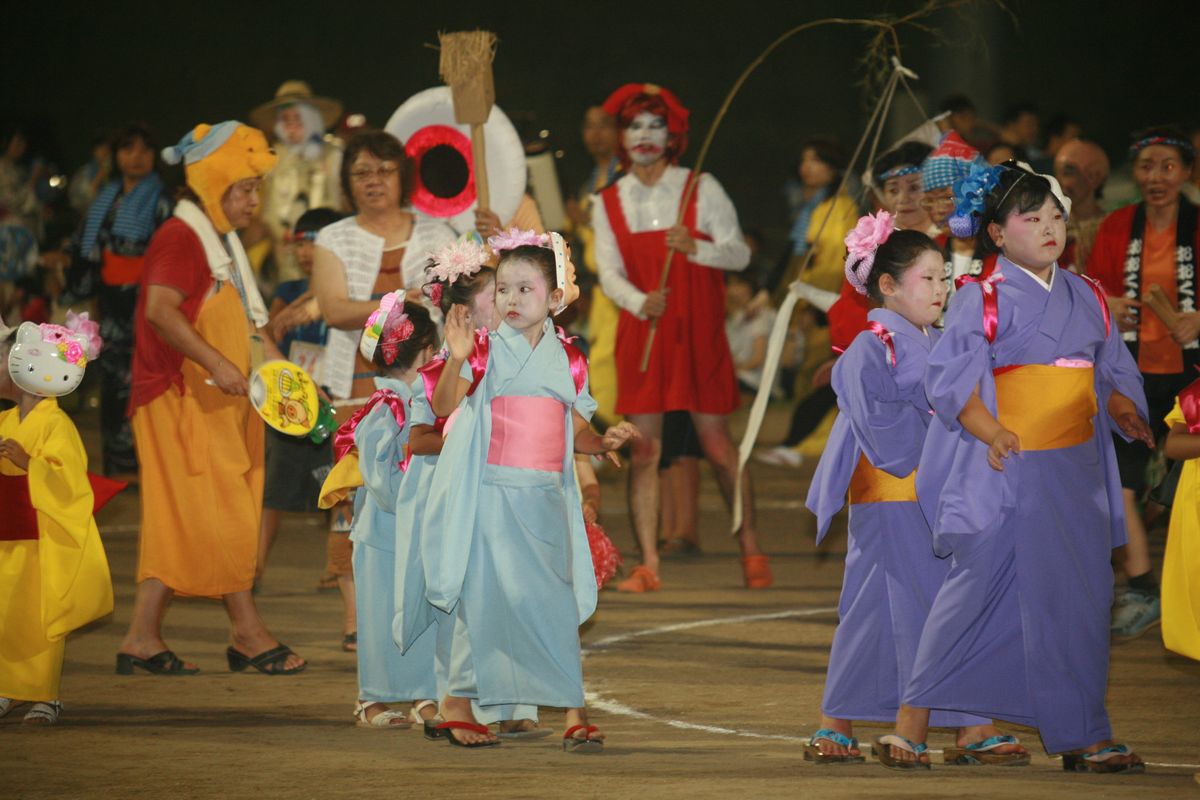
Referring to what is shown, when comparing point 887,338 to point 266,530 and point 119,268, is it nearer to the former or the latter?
point 266,530

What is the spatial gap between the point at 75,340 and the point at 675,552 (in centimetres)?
473

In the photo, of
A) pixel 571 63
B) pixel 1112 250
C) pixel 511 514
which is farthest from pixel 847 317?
pixel 571 63

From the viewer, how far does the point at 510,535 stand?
5.92 m

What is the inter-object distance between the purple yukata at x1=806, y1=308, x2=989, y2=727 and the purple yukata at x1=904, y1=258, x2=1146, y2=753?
0.14 meters

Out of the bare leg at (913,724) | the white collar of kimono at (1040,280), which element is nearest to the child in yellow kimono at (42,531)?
the bare leg at (913,724)

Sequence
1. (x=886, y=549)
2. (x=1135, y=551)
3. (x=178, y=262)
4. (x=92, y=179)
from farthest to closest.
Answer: (x=92, y=179) → (x=1135, y=551) → (x=178, y=262) → (x=886, y=549)

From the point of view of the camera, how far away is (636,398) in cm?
955

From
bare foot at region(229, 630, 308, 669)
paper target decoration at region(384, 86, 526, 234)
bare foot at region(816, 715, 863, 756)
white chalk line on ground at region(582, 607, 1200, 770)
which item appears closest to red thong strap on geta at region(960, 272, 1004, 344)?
bare foot at region(816, 715, 863, 756)

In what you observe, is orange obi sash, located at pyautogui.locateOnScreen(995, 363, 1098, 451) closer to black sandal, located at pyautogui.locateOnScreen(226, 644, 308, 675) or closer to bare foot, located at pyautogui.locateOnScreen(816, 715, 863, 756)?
bare foot, located at pyautogui.locateOnScreen(816, 715, 863, 756)

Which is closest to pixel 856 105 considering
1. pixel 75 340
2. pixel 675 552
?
pixel 675 552

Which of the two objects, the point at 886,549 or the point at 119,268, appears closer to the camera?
the point at 886,549

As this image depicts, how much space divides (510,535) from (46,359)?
6.21ft

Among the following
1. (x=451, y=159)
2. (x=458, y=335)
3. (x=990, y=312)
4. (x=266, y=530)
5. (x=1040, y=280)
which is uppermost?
(x=451, y=159)

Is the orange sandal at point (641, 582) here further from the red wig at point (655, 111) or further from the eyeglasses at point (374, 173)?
the eyeglasses at point (374, 173)
